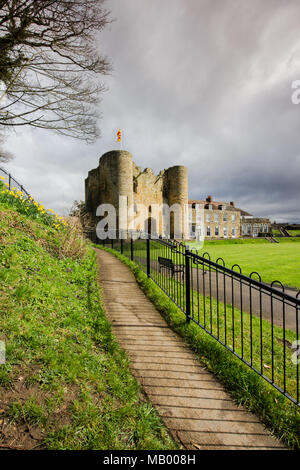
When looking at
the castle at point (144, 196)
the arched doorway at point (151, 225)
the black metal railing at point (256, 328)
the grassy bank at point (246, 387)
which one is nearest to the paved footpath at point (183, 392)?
the grassy bank at point (246, 387)

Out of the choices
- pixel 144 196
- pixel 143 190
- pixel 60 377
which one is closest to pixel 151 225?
pixel 144 196

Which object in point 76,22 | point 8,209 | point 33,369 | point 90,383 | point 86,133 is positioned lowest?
point 90,383

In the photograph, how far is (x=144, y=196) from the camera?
34094 millimetres

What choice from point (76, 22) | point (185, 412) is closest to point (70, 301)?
point (185, 412)

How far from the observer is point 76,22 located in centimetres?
553

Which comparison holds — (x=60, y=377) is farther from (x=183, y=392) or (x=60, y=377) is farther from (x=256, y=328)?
(x=256, y=328)

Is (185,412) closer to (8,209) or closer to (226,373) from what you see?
(226,373)

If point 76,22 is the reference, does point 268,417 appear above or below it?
below

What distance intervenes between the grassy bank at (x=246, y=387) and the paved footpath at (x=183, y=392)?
0.32 feet

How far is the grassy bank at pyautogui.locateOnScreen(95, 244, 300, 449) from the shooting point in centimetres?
203

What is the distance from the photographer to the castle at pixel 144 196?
28250 millimetres

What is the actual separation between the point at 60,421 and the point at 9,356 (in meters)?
0.91

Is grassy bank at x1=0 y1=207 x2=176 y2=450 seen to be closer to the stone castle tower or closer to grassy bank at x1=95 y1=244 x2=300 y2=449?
grassy bank at x1=95 y1=244 x2=300 y2=449

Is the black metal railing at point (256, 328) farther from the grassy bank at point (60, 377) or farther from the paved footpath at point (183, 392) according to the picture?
the grassy bank at point (60, 377)
